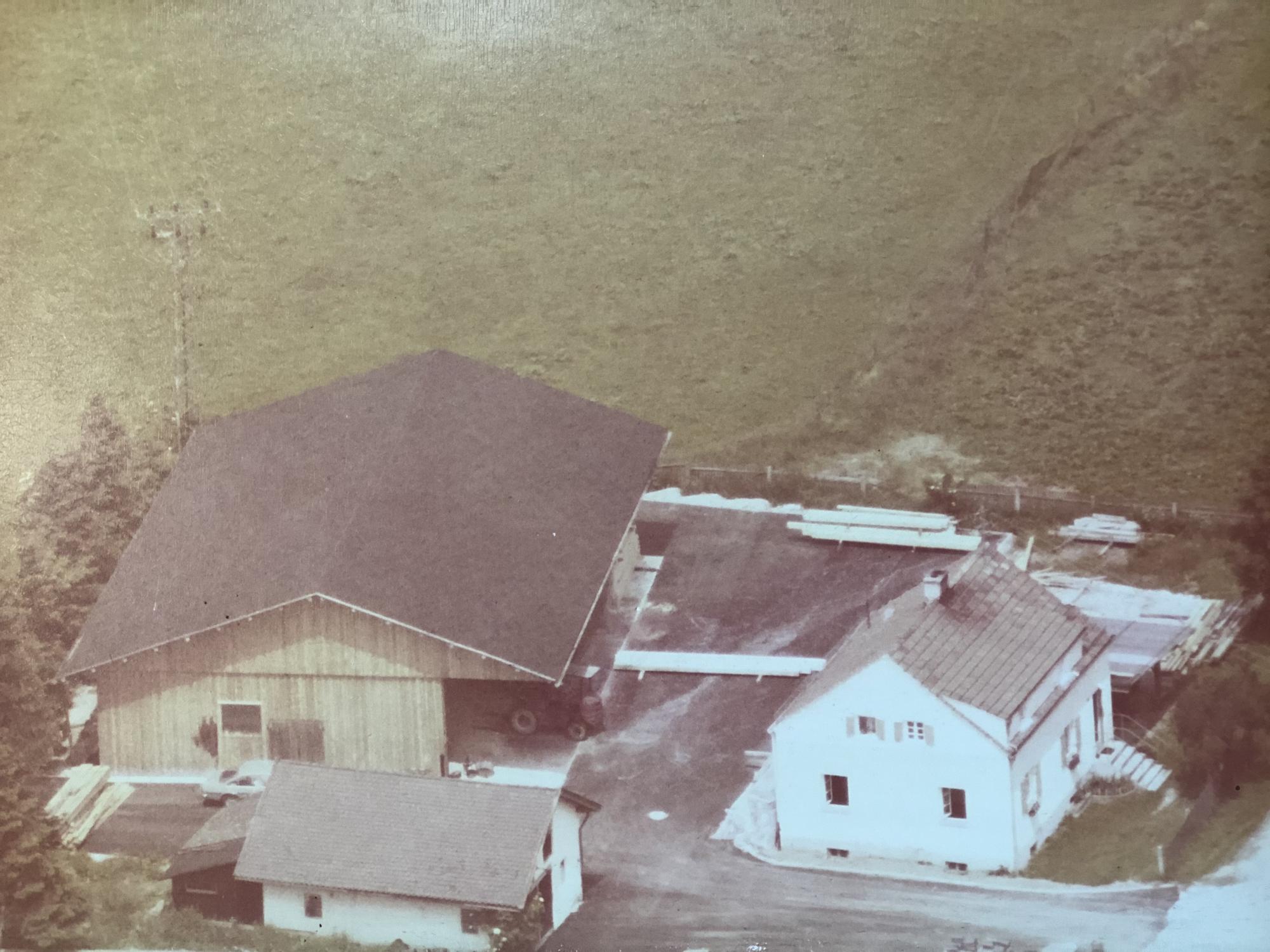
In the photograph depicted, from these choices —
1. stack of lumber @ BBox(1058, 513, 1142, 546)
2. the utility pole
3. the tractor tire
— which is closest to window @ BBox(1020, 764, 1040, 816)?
stack of lumber @ BBox(1058, 513, 1142, 546)

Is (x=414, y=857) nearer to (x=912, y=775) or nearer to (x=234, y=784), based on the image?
(x=234, y=784)

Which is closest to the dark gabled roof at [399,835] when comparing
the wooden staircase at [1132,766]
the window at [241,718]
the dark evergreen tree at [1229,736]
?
the window at [241,718]

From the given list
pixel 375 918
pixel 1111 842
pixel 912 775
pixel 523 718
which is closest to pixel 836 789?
pixel 912 775

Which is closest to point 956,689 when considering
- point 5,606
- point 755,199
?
point 755,199

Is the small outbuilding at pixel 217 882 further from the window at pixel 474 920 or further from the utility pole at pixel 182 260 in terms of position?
the utility pole at pixel 182 260

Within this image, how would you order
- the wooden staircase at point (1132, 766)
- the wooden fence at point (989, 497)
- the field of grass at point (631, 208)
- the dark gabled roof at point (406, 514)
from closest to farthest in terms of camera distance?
the wooden staircase at point (1132, 766) → the dark gabled roof at point (406, 514) → the wooden fence at point (989, 497) → the field of grass at point (631, 208)

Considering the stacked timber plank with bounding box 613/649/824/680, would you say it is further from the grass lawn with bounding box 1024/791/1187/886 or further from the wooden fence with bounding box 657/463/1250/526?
the grass lawn with bounding box 1024/791/1187/886
